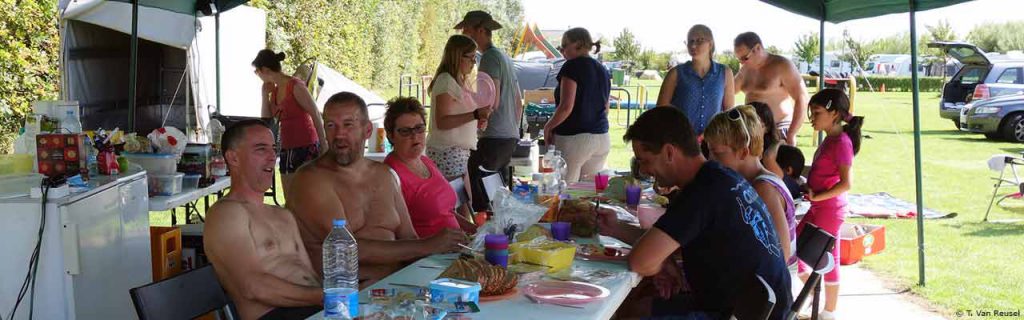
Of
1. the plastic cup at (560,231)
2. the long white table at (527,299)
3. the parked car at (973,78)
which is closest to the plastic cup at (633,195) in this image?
the plastic cup at (560,231)

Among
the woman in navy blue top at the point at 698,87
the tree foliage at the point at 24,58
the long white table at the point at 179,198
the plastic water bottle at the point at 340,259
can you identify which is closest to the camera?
the plastic water bottle at the point at 340,259

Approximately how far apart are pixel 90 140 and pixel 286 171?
3.18m

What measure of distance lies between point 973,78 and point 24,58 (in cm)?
1671

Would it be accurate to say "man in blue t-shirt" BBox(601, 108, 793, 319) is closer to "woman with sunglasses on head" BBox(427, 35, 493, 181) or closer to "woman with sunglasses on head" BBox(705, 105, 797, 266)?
"woman with sunglasses on head" BBox(705, 105, 797, 266)

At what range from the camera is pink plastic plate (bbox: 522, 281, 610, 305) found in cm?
228

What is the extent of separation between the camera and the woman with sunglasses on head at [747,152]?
10.4 ft

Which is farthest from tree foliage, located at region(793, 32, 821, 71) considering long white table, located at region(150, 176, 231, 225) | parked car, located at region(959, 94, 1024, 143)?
long white table, located at region(150, 176, 231, 225)

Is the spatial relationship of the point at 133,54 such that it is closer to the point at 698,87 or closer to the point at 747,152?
the point at 698,87

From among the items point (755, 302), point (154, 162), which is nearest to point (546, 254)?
point (755, 302)

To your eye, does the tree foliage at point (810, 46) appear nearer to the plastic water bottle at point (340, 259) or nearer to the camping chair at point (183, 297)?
the plastic water bottle at point (340, 259)

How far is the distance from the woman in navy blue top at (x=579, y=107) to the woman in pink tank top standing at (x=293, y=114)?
5.58ft

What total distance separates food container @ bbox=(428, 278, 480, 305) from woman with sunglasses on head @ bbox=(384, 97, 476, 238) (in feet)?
4.27

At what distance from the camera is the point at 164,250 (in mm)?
3551

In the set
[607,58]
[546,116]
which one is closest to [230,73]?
[546,116]
